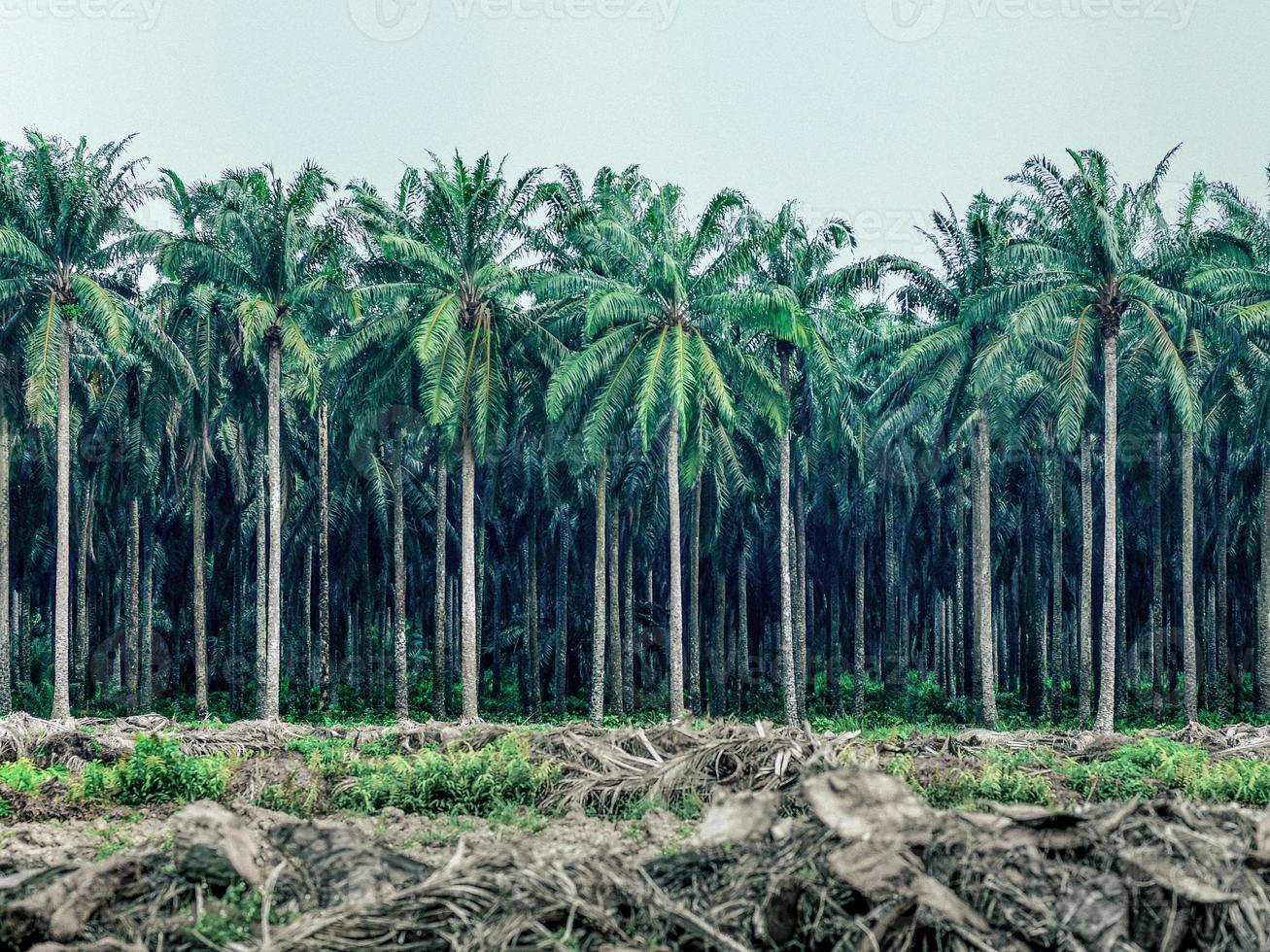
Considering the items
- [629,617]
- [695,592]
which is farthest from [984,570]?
[629,617]

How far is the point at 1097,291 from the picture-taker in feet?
75.2

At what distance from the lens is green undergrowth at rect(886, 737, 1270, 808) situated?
12.5 metres

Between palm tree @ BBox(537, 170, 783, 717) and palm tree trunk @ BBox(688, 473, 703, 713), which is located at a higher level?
palm tree @ BBox(537, 170, 783, 717)

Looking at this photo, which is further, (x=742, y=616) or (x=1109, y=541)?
(x=742, y=616)

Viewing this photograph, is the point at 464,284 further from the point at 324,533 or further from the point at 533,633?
the point at 533,633

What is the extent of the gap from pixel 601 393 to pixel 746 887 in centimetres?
1755

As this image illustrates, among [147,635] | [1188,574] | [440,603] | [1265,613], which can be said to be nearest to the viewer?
[1188,574]

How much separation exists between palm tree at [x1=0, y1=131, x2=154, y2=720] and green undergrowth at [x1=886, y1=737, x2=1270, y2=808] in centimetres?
1692

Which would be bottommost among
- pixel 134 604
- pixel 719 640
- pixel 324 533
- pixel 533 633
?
pixel 719 640

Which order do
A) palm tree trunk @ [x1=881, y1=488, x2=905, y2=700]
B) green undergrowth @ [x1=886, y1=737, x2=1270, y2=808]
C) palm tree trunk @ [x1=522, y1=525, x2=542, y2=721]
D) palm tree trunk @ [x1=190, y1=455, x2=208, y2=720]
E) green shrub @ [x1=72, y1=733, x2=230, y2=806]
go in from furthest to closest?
1. palm tree trunk @ [x1=881, y1=488, x2=905, y2=700]
2. palm tree trunk @ [x1=522, y1=525, x2=542, y2=721]
3. palm tree trunk @ [x1=190, y1=455, x2=208, y2=720]
4. green shrub @ [x1=72, y1=733, x2=230, y2=806]
5. green undergrowth @ [x1=886, y1=737, x2=1270, y2=808]

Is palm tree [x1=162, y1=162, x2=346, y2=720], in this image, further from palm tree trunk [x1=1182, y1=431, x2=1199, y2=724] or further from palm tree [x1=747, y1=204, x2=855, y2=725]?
palm tree trunk [x1=1182, y1=431, x2=1199, y2=724]

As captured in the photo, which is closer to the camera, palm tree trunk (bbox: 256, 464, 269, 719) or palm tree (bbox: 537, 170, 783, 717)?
palm tree (bbox: 537, 170, 783, 717)

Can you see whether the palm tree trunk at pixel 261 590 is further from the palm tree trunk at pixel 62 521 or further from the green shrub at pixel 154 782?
the green shrub at pixel 154 782

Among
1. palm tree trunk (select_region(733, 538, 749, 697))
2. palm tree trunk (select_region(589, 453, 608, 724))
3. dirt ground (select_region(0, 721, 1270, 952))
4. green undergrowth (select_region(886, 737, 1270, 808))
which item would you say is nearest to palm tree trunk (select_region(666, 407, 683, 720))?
palm tree trunk (select_region(589, 453, 608, 724))
